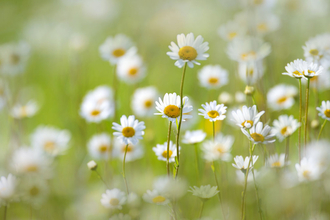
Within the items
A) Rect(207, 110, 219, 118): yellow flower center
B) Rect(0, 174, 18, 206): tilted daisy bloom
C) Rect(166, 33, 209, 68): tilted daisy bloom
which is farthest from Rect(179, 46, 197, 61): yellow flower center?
Rect(0, 174, 18, 206): tilted daisy bloom

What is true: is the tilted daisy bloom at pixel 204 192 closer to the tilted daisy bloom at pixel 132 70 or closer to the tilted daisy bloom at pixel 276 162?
the tilted daisy bloom at pixel 276 162

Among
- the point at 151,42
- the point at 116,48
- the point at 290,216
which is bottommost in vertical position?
the point at 290,216

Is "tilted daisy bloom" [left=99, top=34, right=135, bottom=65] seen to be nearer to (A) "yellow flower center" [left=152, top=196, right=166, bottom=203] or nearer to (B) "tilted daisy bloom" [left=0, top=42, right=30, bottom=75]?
(B) "tilted daisy bloom" [left=0, top=42, right=30, bottom=75]

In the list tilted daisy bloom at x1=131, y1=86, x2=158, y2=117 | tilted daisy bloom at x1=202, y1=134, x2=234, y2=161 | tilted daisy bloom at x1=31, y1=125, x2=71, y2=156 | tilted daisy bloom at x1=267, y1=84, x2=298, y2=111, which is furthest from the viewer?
tilted daisy bloom at x1=131, y1=86, x2=158, y2=117

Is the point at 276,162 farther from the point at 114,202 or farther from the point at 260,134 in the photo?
the point at 114,202

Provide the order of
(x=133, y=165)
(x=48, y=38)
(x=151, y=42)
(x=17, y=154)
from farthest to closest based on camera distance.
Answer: (x=48, y=38) → (x=151, y=42) → (x=133, y=165) → (x=17, y=154)

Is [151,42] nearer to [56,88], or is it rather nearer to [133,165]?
[56,88]

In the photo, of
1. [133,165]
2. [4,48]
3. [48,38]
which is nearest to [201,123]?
[133,165]
